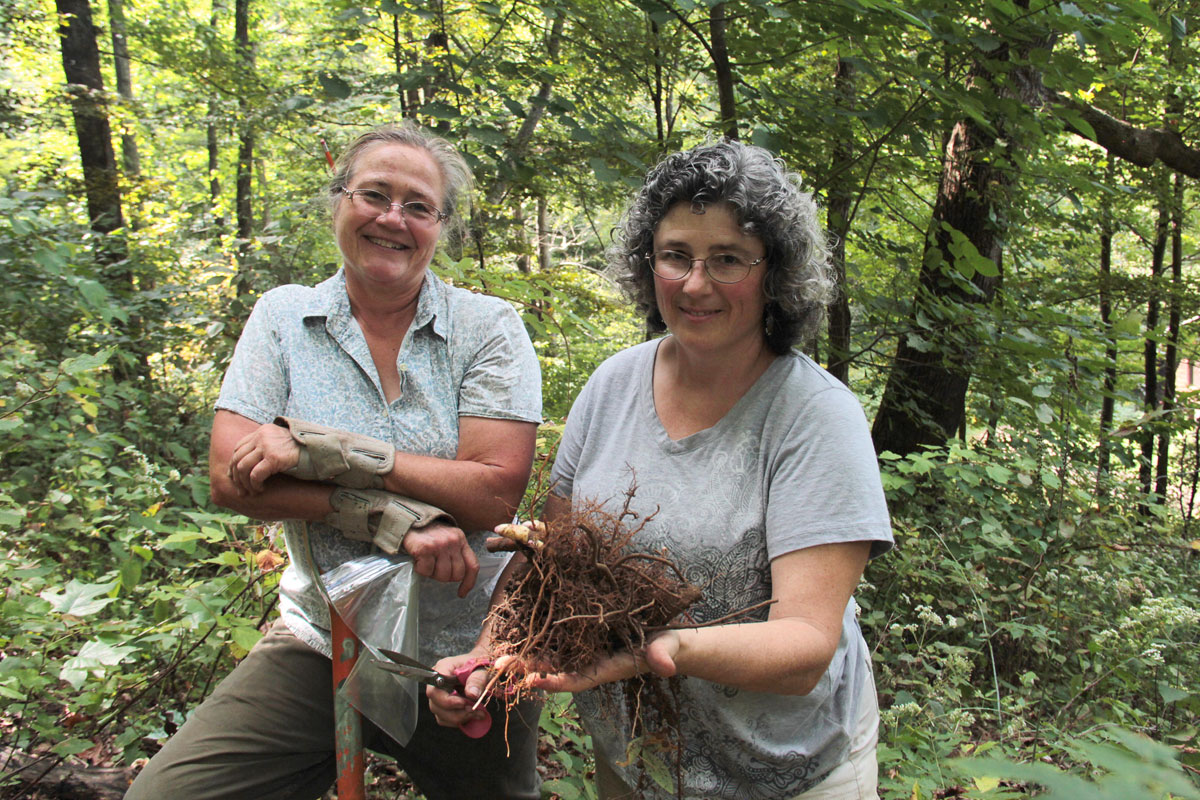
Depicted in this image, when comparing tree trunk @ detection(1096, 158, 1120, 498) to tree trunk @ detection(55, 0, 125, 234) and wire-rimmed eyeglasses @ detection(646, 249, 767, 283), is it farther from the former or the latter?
tree trunk @ detection(55, 0, 125, 234)

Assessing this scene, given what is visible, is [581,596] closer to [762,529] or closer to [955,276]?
[762,529]

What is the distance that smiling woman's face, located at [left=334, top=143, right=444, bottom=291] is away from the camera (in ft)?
6.56

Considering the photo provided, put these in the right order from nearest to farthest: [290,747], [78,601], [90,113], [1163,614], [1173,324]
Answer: [290,747] → [78,601] → [1163,614] → [90,113] → [1173,324]

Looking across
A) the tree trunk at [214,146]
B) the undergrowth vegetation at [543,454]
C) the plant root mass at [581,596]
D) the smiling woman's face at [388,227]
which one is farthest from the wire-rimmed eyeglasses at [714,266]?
the tree trunk at [214,146]

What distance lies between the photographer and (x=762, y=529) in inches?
62.2

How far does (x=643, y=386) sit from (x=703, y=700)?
73 centimetres

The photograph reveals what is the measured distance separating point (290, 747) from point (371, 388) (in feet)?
3.06

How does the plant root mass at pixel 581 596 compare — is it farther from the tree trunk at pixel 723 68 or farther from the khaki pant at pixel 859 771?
the tree trunk at pixel 723 68

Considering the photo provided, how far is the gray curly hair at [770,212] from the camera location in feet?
5.39

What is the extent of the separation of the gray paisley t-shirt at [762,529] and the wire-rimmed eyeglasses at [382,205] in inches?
35.7

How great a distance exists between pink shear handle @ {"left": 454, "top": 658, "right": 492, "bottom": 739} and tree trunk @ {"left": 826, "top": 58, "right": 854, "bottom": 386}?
2.06 metres

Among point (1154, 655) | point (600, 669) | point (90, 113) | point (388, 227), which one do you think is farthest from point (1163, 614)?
point (90, 113)

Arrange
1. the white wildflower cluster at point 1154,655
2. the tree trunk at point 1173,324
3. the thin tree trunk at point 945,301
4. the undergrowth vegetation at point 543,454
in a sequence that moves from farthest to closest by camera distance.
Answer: the tree trunk at point 1173,324 < the thin tree trunk at point 945,301 < the white wildflower cluster at point 1154,655 < the undergrowth vegetation at point 543,454

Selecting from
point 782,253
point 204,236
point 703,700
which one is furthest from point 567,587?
point 204,236
